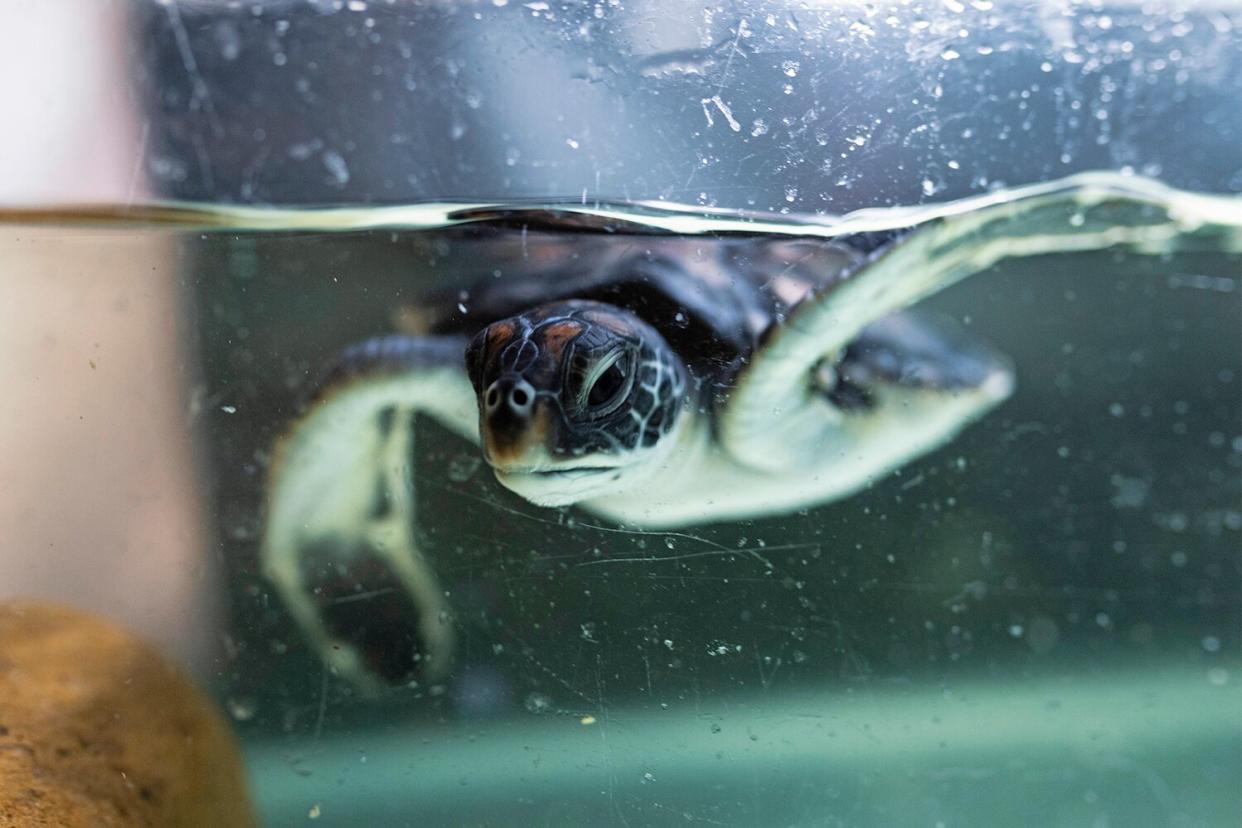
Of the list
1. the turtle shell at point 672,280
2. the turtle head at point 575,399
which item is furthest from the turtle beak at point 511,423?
the turtle shell at point 672,280

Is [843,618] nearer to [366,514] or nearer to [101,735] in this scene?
[366,514]

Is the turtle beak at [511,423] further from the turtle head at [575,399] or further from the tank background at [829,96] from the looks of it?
the tank background at [829,96]

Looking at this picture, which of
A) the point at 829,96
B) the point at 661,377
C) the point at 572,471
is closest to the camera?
the point at 829,96

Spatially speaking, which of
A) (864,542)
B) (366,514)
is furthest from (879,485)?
(366,514)

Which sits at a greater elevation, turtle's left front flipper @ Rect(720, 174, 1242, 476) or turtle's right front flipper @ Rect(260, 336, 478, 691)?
turtle's left front flipper @ Rect(720, 174, 1242, 476)

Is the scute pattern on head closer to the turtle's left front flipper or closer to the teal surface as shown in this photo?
the turtle's left front flipper

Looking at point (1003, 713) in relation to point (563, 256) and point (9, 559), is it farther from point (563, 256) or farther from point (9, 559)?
point (9, 559)

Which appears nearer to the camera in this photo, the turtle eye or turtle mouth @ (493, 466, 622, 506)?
turtle mouth @ (493, 466, 622, 506)

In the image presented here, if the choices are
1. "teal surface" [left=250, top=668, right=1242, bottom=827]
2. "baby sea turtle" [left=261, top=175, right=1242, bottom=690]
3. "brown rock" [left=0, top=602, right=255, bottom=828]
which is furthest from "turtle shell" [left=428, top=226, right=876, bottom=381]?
"brown rock" [left=0, top=602, right=255, bottom=828]
